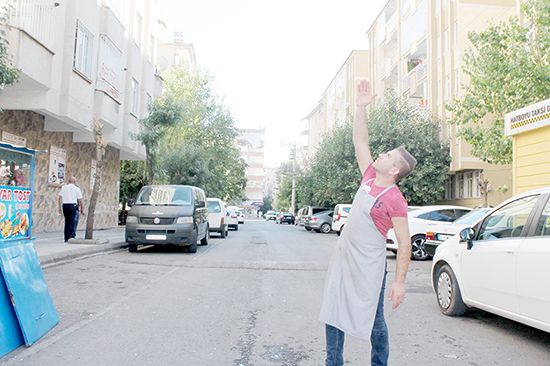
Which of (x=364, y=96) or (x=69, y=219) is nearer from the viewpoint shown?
(x=364, y=96)

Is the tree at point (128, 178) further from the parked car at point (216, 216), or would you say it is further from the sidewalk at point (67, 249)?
the sidewalk at point (67, 249)

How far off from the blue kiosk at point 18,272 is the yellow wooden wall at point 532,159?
384 inches

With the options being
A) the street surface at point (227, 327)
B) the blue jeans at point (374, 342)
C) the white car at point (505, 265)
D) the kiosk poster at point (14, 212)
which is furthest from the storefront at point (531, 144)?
the kiosk poster at point (14, 212)

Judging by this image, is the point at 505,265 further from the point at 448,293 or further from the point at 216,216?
the point at 216,216

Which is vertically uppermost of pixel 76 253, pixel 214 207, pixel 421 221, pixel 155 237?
pixel 214 207

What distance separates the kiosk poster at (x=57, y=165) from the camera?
56.4 feet

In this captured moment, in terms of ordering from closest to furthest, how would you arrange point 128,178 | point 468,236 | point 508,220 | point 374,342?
point 374,342
point 508,220
point 468,236
point 128,178

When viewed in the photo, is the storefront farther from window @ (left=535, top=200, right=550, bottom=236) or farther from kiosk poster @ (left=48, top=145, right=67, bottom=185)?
kiosk poster @ (left=48, top=145, right=67, bottom=185)

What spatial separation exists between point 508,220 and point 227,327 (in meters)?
3.38

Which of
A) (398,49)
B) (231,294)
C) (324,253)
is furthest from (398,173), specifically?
(398,49)

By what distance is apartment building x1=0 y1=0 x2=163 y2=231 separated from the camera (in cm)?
1306

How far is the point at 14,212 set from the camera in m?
5.17

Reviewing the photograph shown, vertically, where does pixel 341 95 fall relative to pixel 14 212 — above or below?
above

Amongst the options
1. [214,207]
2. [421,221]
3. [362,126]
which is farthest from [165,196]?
[362,126]
